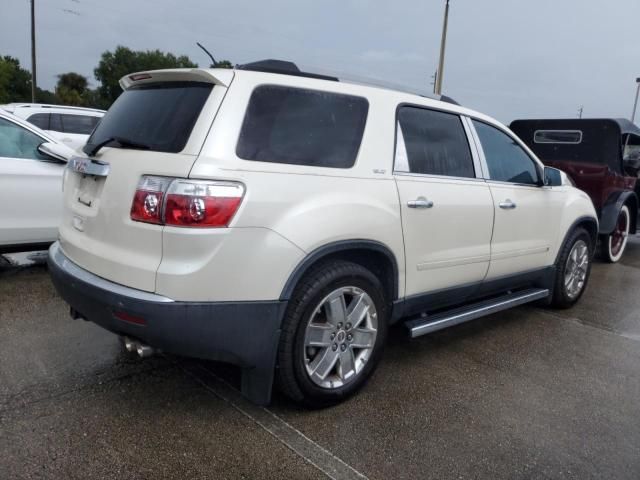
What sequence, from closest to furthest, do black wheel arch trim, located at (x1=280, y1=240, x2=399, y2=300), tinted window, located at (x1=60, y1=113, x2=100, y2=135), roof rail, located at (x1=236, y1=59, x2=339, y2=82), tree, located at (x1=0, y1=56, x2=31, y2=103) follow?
black wheel arch trim, located at (x1=280, y1=240, x2=399, y2=300), roof rail, located at (x1=236, y1=59, x2=339, y2=82), tinted window, located at (x1=60, y1=113, x2=100, y2=135), tree, located at (x1=0, y1=56, x2=31, y2=103)

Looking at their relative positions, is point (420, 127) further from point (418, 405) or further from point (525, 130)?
point (525, 130)

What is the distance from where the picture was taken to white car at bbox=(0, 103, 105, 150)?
9.80 metres

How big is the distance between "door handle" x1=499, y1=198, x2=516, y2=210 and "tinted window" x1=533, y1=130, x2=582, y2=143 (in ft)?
13.7

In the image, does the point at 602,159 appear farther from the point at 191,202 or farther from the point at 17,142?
the point at 17,142

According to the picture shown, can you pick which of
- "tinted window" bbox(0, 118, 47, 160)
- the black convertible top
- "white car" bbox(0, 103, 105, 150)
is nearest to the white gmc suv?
"tinted window" bbox(0, 118, 47, 160)

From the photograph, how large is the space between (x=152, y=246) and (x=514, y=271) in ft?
9.75

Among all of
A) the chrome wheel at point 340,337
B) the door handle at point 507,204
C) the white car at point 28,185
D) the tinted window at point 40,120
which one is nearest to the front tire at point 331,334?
the chrome wheel at point 340,337

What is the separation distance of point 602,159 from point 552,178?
11.0 ft

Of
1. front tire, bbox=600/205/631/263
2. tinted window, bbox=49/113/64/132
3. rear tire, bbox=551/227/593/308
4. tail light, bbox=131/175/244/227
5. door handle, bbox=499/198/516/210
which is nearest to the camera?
tail light, bbox=131/175/244/227

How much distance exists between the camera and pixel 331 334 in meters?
2.85

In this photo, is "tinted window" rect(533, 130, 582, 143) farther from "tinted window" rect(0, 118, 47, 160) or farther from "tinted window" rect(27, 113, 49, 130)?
"tinted window" rect(27, 113, 49, 130)

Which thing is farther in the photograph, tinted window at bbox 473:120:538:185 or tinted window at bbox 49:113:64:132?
tinted window at bbox 49:113:64:132

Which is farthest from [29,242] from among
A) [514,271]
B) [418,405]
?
[514,271]

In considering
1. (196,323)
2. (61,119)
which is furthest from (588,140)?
(61,119)
